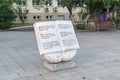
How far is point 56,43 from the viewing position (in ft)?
21.7

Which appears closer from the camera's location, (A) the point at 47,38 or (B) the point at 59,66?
(A) the point at 47,38

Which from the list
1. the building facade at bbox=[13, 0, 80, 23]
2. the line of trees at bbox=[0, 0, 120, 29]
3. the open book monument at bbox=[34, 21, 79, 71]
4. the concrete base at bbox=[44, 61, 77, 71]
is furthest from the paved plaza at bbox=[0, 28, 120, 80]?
the building facade at bbox=[13, 0, 80, 23]

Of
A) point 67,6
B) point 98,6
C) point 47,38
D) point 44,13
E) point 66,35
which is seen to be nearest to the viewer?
point 47,38

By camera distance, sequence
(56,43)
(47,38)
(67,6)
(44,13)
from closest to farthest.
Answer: (47,38) → (56,43) → (67,6) → (44,13)

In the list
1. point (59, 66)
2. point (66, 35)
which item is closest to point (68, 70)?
point (59, 66)

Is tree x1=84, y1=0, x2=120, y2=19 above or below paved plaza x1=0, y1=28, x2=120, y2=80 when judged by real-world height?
above

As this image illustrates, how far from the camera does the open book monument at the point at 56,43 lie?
6.50 metres

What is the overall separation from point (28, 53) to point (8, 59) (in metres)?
1.15

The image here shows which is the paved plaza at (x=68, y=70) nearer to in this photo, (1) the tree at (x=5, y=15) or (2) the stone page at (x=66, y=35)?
(2) the stone page at (x=66, y=35)

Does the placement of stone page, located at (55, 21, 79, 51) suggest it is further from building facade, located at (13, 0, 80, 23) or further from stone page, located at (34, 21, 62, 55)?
building facade, located at (13, 0, 80, 23)

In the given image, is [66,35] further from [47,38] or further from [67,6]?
[67,6]

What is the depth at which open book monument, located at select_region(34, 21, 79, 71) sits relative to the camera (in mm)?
6496

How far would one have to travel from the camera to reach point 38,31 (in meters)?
6.57

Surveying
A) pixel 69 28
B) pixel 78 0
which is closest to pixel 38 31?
pixel 69 28
